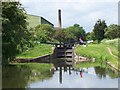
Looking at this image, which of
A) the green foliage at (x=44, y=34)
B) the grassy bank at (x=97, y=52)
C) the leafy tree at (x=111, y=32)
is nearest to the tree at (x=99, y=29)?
the leafy tree at (x=111, y=32)

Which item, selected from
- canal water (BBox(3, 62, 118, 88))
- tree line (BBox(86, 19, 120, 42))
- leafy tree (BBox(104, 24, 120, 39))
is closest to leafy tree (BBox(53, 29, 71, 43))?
tree line (BBox(86, 19, 120, 42))

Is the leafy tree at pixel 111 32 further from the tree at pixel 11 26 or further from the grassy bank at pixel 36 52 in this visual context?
the tree at pixel 11 26

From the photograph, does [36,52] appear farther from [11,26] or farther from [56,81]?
[56,81]

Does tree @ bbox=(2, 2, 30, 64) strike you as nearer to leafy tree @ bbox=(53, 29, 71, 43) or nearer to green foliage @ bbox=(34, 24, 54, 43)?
green foliage @ bbox=(34, 24, 54, 43)

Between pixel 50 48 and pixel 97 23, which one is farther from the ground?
pixel 97 23

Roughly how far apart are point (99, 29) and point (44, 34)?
453 inches

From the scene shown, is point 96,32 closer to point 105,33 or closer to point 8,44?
point 105,33

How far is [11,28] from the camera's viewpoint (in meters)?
22.7

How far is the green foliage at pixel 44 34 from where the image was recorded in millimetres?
60841

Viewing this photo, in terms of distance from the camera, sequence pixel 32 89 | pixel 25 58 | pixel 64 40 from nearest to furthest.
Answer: pixel 32 89 → pixel 25 58 → pixel 64 40

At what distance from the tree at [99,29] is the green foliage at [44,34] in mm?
8721

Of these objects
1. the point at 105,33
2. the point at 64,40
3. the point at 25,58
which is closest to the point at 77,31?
the point at 64,40

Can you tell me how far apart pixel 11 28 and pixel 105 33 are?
42.8 metres

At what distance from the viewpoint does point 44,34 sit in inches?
2458
